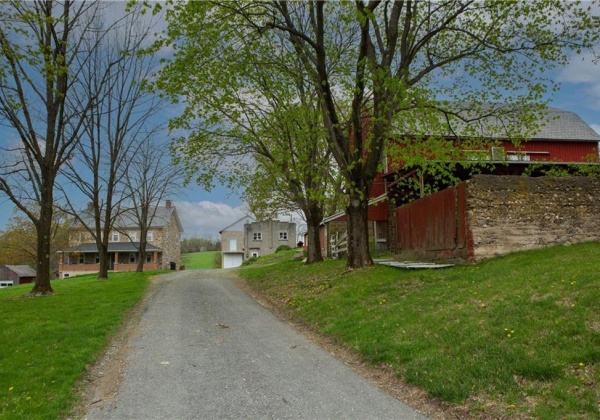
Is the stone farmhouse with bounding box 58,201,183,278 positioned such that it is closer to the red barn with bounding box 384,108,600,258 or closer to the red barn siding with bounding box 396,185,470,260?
the red barn with bounding box 384,108,600,258

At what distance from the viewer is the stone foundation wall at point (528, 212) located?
530 inches

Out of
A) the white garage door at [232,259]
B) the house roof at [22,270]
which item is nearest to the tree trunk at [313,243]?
the white garage door at [232,259]

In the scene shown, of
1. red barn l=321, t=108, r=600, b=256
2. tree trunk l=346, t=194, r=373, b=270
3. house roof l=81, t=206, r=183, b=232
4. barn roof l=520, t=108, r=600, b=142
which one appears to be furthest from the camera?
house roof l=81, t=206, r=183, b=232

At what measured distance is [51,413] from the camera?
5.17 meters

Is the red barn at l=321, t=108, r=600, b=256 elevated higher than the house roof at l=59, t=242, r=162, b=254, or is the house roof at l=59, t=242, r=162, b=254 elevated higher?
the red barn at l=321, t=108, r=600, b=256

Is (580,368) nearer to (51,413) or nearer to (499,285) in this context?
(499,285)

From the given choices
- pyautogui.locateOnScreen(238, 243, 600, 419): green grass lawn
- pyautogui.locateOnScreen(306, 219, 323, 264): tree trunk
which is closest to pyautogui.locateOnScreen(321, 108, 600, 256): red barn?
pyautogui.locateOnScreen(306, 219, 323, 264): tree trunk

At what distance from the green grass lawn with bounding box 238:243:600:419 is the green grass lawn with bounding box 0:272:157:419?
14.1 feet

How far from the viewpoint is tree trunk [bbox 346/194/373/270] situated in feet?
52.2

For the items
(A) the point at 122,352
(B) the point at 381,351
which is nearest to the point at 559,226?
(B) the point at 381,351

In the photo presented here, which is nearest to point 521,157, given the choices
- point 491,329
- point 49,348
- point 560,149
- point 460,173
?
point 460,173

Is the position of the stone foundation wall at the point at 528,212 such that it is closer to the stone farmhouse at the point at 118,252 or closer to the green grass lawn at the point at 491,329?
the green grass lawn at the point at 491,329

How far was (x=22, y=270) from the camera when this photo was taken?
230 feet

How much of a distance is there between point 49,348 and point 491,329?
7365 millimetres
